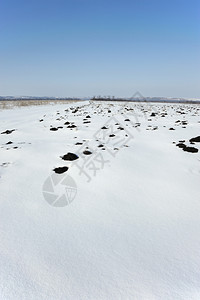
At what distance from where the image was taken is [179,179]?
4.12 m

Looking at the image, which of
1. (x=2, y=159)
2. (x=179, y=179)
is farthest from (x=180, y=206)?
(x=2, y=159)

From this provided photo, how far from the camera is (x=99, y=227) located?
276 centimetres

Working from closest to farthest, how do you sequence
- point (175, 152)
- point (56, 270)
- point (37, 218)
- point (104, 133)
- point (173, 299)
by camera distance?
point (173, 299)
point (56, 270)
point (37, 218)
point (175, 152)
point (104, 133)

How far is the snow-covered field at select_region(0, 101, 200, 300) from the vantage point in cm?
193

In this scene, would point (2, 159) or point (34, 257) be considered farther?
point (2, 159)

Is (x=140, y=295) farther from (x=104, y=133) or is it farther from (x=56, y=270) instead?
(x=104, y=133)

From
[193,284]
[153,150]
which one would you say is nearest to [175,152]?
[153,150]

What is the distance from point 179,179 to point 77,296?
320cm

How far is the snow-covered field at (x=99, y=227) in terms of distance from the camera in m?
1.93

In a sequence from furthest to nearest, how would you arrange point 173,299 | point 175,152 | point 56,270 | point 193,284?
point 175,152
point 56,270
point 193,284
point 173,299

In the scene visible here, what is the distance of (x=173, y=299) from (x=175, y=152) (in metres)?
4.64

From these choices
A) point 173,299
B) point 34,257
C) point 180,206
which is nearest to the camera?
point 173,299

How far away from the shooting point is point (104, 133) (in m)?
8.49

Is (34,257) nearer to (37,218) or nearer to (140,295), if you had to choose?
(37,218)
